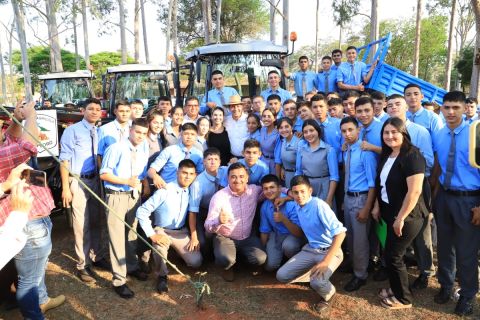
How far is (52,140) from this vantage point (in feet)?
15.2

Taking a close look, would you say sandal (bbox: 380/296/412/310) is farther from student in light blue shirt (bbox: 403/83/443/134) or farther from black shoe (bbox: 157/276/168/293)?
black shoe (bbox: 157/276/168/293)

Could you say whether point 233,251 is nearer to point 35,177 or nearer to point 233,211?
point 233,211

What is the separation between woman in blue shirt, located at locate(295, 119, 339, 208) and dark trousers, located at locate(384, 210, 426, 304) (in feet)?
2.61

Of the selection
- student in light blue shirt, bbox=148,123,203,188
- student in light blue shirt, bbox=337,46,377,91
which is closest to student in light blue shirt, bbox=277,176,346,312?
student in light blue shirt, bbox=148,123,203,188

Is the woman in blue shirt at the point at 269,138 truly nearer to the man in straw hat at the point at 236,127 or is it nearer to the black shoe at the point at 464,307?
the man in straw hat at the point at 236,127

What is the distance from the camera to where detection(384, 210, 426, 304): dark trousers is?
3189 mm

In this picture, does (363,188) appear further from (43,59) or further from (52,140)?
(43,59)

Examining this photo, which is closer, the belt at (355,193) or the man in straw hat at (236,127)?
the belt at (355,193)

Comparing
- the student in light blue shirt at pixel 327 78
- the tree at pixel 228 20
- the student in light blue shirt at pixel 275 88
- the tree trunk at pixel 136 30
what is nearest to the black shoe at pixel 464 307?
the student in light blue shirt at pixel 275 88

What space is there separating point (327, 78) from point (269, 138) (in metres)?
2.63

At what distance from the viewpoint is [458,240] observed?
3.29 m

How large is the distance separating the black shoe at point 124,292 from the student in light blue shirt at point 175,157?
115cm

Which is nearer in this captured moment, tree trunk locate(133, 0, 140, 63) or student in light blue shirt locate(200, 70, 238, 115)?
student in light blue shirt locate(200, 70, 238, 115)

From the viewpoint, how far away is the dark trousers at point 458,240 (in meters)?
3.21
